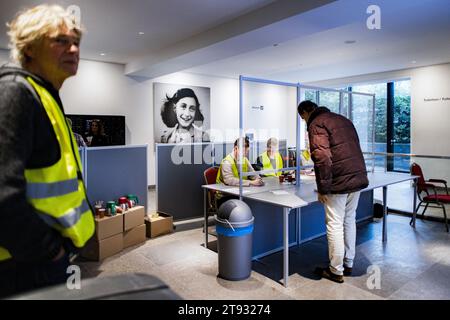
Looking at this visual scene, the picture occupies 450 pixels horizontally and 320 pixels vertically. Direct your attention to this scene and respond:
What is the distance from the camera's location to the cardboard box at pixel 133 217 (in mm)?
3832

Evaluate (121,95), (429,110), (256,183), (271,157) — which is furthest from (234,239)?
(429,110)

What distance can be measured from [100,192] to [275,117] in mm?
7938

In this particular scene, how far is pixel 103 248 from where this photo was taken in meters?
3.58

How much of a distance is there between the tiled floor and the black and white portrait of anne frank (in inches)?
172

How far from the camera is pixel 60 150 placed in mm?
970

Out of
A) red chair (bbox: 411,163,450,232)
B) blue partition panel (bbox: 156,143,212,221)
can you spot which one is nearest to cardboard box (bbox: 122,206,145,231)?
blue partition panel (bbox: 156,143,212,221)

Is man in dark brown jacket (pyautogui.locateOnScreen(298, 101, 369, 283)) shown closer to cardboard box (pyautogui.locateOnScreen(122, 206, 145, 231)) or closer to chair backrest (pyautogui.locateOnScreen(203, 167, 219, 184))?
chair backrest (pyautogui.locateOnScreen(203, 167, 219, 184))

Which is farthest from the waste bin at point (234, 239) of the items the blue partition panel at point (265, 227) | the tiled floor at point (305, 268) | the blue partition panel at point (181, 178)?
the blue partition panel at point (181, 178)

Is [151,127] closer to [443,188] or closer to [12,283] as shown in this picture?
[443,188]

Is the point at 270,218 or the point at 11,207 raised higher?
the point at 11,207

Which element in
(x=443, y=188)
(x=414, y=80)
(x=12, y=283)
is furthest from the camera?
(x=414, y=80)

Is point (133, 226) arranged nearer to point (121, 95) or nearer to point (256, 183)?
point (256, 183)

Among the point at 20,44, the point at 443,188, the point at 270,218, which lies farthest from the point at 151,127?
the point at 20,44

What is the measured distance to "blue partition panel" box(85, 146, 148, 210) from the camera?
148 inches
